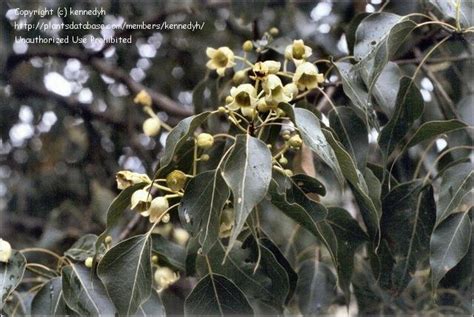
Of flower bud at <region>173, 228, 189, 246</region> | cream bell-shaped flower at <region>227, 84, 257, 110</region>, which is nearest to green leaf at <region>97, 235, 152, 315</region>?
cream bell-shaped flower at <region>227, 84, 257, 110</region>

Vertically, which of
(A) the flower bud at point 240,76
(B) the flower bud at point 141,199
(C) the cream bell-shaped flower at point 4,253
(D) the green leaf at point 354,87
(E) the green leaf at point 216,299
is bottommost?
(E) the green leaf at point 216,299

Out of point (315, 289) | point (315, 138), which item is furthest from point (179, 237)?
point (315, 138)

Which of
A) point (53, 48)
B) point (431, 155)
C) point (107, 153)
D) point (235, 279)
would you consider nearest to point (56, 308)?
point (235, 279)

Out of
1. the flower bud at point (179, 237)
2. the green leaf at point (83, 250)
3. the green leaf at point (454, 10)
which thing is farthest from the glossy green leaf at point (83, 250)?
the flower bud at point (179, 237)

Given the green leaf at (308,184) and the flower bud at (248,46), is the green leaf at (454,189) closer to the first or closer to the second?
the green leaf at (308,184)

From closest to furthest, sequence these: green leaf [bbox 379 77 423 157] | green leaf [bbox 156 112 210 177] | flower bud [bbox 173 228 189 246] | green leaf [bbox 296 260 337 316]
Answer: green leaf [bbox 156 112 210 177], green leaf [bbox 379 77 423 157], green leaf [bbox 296 260 337 316], flower bud [bbox 173 228 189 246]

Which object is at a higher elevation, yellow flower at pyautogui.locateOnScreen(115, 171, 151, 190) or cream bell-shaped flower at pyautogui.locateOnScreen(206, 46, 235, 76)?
cream bell-shaped flower at pyautogui.locateOnScreen(206, 46, 235, 76)

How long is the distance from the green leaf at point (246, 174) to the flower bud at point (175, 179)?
0.42 feet

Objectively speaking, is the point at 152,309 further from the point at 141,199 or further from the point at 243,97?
the point at 243,97

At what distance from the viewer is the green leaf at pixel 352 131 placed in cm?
122

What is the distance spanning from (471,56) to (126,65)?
1.16 meters

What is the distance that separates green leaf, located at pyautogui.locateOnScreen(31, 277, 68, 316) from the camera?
1.23m

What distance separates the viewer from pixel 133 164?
2494mm

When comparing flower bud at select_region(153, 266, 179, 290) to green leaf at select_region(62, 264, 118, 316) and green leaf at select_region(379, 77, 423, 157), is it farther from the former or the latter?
green leaf at select_region(379, 77, 423, 157)
